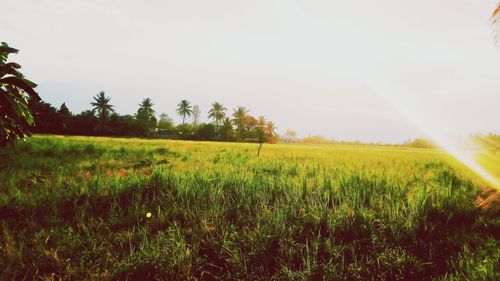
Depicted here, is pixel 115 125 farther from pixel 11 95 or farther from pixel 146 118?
pixel 11 95

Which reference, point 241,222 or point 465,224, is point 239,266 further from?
point 465,224

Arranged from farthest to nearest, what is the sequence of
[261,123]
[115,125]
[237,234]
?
1. [115,125]
2. [261,123]
3. [237,234]

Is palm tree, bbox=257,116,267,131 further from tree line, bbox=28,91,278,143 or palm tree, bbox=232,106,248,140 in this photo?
palm tree, bbox=232,106,248,140

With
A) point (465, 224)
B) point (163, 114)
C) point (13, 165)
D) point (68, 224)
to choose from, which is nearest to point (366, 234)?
point (465, 224)

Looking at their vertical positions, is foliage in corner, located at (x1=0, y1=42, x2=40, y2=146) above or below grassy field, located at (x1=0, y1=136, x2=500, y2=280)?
above

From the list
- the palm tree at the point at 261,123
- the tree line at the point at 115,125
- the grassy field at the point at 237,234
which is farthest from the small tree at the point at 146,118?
the grassy field at the point at 237,234

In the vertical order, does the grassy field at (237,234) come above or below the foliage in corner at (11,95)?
below

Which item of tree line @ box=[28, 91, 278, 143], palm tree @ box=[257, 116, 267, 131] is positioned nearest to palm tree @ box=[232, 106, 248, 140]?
tree line @ box=[28, 91, 278, 143]

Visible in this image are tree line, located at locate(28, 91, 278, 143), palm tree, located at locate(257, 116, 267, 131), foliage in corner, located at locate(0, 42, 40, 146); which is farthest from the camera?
tree line, located at locate(28, 91, 278, 143)

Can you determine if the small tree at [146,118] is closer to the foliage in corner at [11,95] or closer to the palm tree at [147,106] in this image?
the palm tree at [147,106]

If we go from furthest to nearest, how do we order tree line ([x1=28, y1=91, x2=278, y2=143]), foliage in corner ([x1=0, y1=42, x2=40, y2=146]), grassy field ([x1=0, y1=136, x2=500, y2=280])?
tree line ([x1=28, y1=91, x2=278, y2=143]), foliage in corner ([x1=0, y1=42, x2=40, y2=146]), grassy field ([x1=0, y1=136, x2=500, y2=280])

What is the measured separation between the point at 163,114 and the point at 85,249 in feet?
420

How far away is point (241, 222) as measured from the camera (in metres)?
4.01

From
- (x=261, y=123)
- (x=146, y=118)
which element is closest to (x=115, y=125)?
(x=146, y=118)
